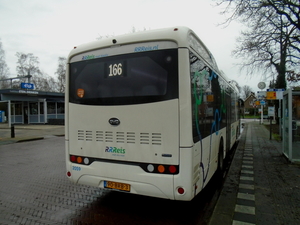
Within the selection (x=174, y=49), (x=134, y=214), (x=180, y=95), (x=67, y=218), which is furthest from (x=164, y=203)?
(x=174, y=49)

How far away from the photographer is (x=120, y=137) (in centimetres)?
398

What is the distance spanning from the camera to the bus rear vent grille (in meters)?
3.72

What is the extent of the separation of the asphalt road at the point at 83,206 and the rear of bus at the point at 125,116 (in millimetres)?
586

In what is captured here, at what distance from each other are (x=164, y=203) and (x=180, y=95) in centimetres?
244

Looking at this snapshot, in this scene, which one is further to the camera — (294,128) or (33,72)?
(33,72)

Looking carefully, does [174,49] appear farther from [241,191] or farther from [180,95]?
[241,191]

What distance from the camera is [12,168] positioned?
7.90 m

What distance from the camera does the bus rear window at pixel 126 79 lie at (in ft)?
11.9

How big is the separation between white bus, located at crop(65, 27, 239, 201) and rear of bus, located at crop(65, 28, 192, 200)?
2 cm

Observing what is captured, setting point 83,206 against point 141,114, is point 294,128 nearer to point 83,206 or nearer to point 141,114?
point 141,114

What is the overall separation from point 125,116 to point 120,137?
0.37m

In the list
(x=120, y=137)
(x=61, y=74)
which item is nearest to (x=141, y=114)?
(x=120, y=137)

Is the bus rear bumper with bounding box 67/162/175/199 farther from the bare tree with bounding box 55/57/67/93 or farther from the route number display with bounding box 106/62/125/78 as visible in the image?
the bare tree with bounding box 55/57/67/93

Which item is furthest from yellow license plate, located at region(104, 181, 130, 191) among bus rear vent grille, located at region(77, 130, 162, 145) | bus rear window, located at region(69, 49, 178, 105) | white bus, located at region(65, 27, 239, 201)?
bus rear window, located at region(69, 49, 178, 105)
